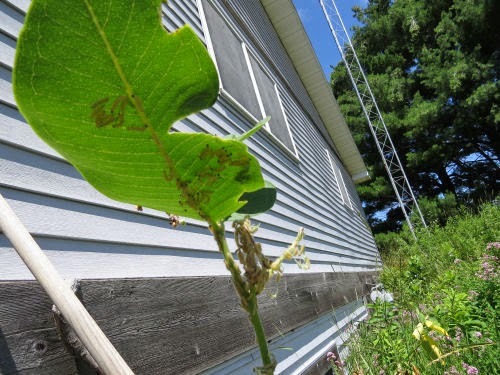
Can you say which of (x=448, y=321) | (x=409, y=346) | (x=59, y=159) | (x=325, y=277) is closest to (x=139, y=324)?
(x=59, y=159)

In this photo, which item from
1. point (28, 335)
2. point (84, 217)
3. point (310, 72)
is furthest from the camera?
point (310, 72)

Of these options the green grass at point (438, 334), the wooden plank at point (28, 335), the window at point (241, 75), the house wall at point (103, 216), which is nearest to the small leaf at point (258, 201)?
the green grass at point (438, 334)

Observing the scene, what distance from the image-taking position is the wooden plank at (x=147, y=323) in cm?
90

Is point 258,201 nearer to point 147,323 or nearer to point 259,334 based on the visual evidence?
point 259,334

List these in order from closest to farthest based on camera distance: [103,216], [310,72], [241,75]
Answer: [103,216]
[241,75]
[310,72]

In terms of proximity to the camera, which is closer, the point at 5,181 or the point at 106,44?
the point at 106,44

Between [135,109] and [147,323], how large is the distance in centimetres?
110

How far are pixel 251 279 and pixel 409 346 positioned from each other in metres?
2.55

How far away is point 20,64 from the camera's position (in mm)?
243

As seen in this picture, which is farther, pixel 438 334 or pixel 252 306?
pixel 438 334

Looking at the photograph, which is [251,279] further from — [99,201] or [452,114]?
[452,114]

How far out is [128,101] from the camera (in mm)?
289

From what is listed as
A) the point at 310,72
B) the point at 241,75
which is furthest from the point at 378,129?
the point at 241,75

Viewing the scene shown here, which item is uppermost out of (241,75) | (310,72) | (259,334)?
(310,72)
